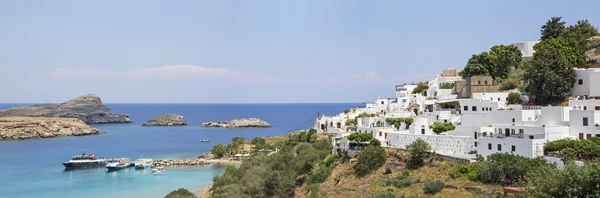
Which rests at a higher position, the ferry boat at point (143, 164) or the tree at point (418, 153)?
the tree at point (418, 153)

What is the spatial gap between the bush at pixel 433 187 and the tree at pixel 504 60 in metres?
25.1

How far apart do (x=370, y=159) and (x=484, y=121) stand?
789 cm

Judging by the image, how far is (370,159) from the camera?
35438mm

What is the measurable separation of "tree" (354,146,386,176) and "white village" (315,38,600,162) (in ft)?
6.83

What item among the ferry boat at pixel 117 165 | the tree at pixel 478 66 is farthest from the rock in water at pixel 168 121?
the tree at pixel 478 66

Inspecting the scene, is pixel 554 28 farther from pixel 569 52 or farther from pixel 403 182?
pixel 403 182

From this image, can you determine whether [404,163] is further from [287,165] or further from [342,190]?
[287,165]

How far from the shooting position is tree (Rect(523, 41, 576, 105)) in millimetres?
34938

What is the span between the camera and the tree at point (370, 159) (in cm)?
3531

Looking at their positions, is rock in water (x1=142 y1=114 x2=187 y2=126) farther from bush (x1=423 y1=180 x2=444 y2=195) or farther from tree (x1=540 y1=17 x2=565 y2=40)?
bush (x1=423 y1=180 x2=444 y2=195)

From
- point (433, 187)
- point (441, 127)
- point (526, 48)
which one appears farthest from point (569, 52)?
point (433, 187)

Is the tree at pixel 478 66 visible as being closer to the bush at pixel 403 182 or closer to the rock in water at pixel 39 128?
the bush at pixel 403 182

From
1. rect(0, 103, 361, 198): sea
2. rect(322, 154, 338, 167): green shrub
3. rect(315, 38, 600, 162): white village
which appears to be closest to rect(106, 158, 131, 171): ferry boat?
rect(0, 103, 361, 198): sea

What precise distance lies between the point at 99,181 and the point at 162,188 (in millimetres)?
11637
